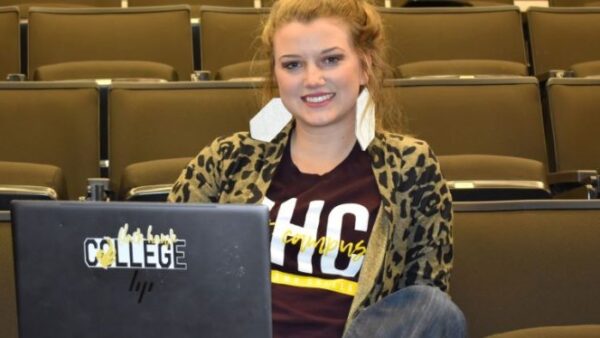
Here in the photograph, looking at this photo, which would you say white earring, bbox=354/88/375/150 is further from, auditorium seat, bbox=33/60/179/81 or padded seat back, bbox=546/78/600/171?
auditorium seat, bbox=33/60/179/81

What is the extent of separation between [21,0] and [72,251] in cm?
194

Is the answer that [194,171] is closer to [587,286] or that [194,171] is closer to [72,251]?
[72,251]

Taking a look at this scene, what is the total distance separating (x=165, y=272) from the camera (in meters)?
0.74

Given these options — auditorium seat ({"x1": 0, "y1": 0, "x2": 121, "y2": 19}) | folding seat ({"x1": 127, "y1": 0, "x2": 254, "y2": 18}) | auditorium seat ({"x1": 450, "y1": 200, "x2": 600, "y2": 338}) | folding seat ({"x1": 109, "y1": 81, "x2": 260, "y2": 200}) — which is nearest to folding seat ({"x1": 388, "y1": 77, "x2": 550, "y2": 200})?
folding seat ({"x1": 109, "y1": 81, "x2": 260, "y2": 200})

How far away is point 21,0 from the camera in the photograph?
256 centimetres

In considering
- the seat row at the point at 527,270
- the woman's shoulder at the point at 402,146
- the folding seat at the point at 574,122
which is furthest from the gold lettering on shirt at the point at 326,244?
the folding seat at the point at 574,122

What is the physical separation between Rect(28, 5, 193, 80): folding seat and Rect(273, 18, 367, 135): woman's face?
0.96m

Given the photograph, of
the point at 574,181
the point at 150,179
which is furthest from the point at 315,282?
the point at 574,181

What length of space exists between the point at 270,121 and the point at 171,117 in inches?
20.6

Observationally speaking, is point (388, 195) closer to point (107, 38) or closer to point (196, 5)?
point (107, 38)

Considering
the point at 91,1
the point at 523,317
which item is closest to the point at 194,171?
the point at 523,317

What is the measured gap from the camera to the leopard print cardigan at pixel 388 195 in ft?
3.32

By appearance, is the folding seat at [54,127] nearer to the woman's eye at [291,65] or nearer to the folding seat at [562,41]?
the woman's eye at [291,65]

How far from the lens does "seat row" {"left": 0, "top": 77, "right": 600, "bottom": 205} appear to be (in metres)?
1.60
